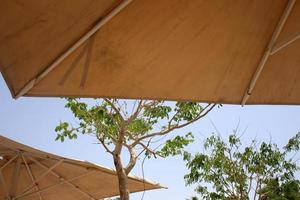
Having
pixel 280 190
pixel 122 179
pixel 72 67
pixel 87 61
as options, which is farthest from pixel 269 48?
pixel 280 190

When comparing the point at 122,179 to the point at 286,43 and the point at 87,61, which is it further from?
the point at 286,43

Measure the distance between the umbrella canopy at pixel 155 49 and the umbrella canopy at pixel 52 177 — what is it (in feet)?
10.9

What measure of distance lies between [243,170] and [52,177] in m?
6.70

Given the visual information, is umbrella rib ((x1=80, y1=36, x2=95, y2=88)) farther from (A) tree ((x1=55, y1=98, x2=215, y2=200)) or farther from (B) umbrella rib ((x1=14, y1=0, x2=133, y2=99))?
(A) tree ((x1=55, y1=98, x2=215, y2=200))

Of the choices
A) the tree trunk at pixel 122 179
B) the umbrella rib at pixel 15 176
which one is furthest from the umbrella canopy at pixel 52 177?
the tree trunk at pixel 122 179

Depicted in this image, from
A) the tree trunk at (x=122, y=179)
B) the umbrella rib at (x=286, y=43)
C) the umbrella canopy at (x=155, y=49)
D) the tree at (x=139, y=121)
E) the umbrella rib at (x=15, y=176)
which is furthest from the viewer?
the tree at (x=139, y=121)

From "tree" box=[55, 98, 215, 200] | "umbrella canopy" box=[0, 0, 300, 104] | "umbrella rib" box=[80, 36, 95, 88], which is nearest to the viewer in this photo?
"umbrella canopy" box=[0, 0, 300, 104]

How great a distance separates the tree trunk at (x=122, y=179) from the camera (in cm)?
603

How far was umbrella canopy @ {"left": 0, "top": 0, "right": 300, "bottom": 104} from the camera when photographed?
→ 2.07 meters

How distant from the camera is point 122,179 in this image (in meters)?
6.16

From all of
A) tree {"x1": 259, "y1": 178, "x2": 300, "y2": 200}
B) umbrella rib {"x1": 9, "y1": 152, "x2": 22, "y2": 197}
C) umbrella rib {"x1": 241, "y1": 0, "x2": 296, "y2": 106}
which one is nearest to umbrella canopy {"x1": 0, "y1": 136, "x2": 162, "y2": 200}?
umbrella rib {"x1": 9, "y1": 152, "x2": 22, "y2": 197}

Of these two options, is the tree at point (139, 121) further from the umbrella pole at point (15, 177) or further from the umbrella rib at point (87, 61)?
the umbrella rib at point (87, 61)

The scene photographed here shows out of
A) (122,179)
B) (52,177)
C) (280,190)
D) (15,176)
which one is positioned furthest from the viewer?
(280,190)

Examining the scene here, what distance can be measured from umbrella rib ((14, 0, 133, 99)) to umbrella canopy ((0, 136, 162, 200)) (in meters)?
3.26
